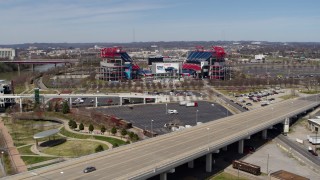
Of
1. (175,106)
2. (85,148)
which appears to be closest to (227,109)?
(175,106)

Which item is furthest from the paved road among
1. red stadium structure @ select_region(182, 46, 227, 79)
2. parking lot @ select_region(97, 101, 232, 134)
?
red stadium structure @ select_region(182, 46, 227, 79)

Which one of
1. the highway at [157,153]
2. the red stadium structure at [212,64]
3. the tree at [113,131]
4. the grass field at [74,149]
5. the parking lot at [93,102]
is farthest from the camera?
the red stadium structure at [212,64]

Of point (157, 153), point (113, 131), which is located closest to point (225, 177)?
point (157, 153)

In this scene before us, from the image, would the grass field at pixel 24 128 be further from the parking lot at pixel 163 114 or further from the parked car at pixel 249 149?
the parked car at pixel 249 149

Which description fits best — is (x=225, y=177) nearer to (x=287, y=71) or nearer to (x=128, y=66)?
(x=128, y=66)

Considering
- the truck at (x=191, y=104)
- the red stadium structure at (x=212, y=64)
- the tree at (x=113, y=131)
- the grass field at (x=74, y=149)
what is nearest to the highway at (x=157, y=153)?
the grass field at (x=74, y=149)

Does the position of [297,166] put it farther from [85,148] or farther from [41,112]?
[41,112]

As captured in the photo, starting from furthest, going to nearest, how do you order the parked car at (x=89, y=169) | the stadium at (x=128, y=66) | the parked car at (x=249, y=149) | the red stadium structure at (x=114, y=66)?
the stadium at (x=128, y=66), the red stadium structure at (x=114, y=66), the parked car at (x=249, y=149), the parked car at (x=89, y=169)
